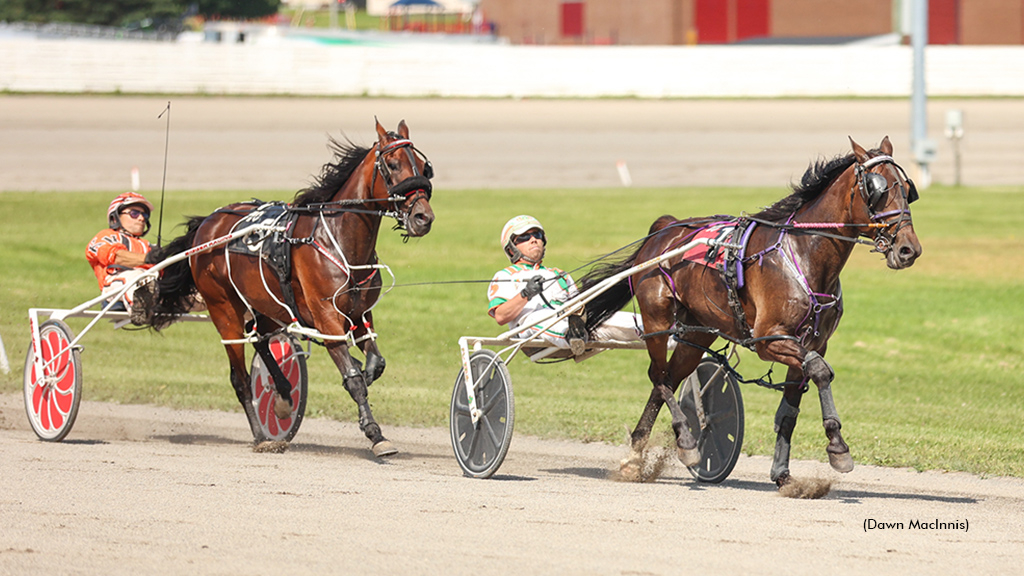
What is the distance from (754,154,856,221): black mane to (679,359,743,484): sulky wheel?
3.35ft

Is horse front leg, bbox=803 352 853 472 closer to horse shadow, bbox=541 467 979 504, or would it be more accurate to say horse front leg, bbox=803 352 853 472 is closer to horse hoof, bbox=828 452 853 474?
horse hoof, bbox=828 452 853 474

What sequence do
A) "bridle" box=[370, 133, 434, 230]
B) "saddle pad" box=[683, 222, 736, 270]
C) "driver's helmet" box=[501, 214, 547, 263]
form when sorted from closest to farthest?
"saddle pad" box=[683, 222, 736, 270], "bridle" box=[370, 133, 434, 230], "driver's helmet" box=[501, 214, 547, 263]

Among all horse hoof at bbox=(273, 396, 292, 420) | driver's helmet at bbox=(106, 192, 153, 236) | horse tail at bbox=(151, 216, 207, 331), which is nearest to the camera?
horse hoof at bbox=(273, 396, 292, 420)

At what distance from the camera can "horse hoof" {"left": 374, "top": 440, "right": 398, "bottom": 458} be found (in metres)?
7.67

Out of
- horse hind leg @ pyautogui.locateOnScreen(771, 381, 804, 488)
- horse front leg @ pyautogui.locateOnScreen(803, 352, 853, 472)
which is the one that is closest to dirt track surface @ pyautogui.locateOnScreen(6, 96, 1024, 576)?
horse hind leg @ pyautogui.locateOnScreen(771, 381, 804, 488)

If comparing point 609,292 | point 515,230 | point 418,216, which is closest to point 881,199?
point 609,292

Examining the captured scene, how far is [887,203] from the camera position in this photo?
6.27 meters

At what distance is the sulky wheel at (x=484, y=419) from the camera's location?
708cm

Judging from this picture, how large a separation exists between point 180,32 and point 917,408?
4022 centimetres

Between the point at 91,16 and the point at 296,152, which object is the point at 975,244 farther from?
the point at 91,16

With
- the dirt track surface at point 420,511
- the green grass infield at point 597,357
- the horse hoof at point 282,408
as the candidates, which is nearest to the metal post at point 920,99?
the green grass infield at point 597,357

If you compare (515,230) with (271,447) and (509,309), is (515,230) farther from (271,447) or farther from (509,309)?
(271,447)

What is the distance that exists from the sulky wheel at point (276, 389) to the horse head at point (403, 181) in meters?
1.34

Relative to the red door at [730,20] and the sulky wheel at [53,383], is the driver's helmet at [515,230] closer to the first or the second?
the sulky wheel at [53,383]
